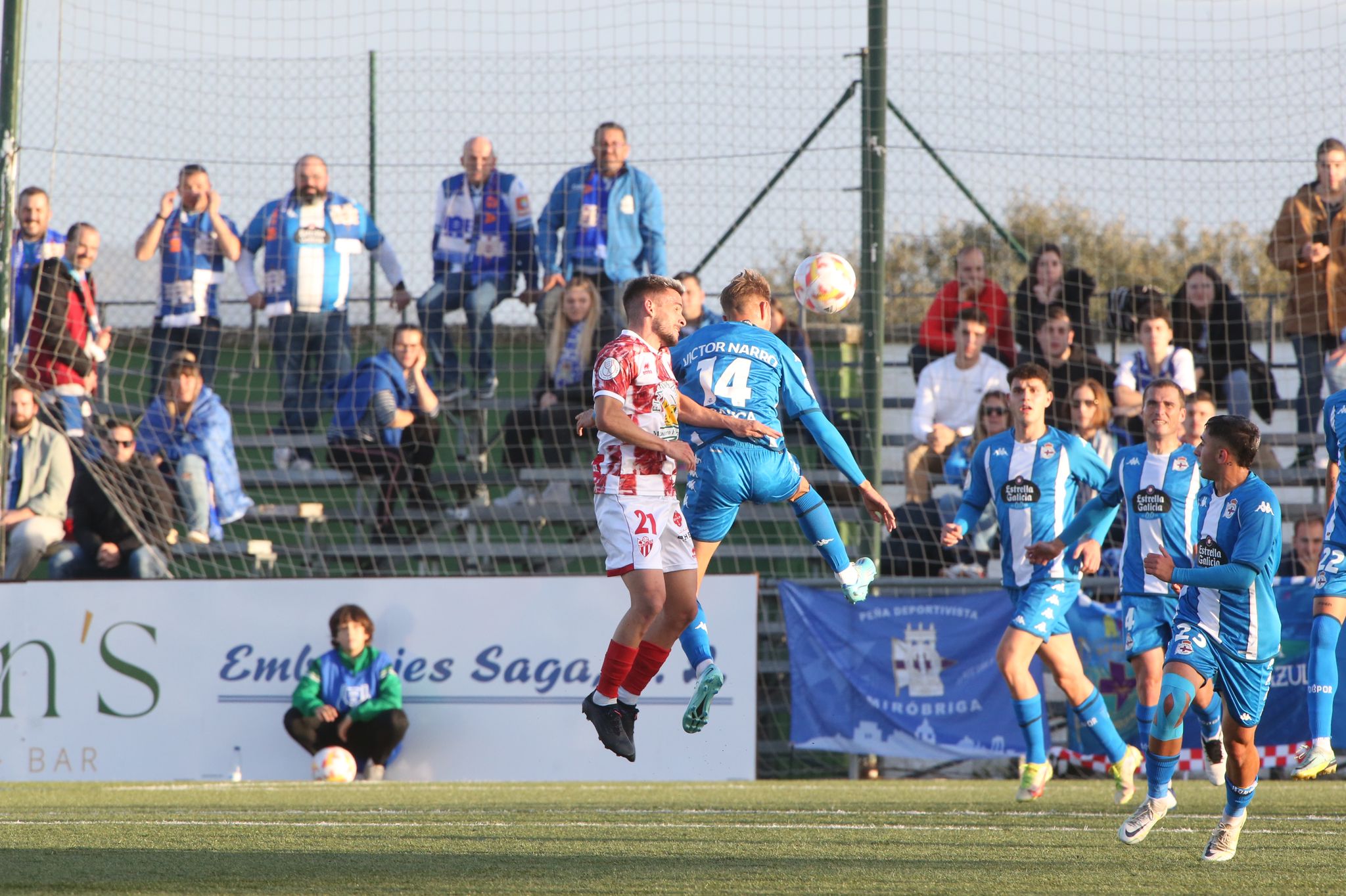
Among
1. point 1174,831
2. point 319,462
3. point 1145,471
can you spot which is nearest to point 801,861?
point 1174,831

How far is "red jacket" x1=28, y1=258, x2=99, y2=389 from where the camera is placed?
44.4ft

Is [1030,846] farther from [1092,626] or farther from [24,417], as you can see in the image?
[24,417]

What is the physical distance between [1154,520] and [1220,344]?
163 inches

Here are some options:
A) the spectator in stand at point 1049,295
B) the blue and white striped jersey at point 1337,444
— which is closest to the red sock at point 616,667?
the blue and white striped jersey at point 1337,444

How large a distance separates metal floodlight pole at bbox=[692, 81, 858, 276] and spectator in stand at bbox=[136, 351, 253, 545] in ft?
14.3

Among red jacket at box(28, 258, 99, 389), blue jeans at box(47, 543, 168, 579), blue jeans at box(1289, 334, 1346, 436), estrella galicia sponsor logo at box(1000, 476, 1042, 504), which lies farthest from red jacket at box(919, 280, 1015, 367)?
red jacket at box(28, 258, 99, 389)

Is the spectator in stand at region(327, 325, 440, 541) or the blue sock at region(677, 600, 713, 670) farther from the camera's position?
the spectator in stand at region(327, 325, 440, 541)

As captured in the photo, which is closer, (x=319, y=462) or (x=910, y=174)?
(x=910, y=174)

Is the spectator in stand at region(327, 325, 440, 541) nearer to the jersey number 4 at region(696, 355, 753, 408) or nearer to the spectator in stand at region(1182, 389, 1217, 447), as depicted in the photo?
the spectator in stand at region(1182, 389, 1217, 447)

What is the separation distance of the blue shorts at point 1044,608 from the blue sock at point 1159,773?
2.67 meters

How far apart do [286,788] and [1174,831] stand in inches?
229

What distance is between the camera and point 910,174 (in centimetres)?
1337

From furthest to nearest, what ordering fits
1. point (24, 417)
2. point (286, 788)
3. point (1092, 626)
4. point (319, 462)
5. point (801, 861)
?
point (319, 462) → point (24, 417) → point (1092, 626) → point (286, 788) → point (801, 861)

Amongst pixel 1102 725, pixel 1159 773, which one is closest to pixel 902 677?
pixel 1102 725
